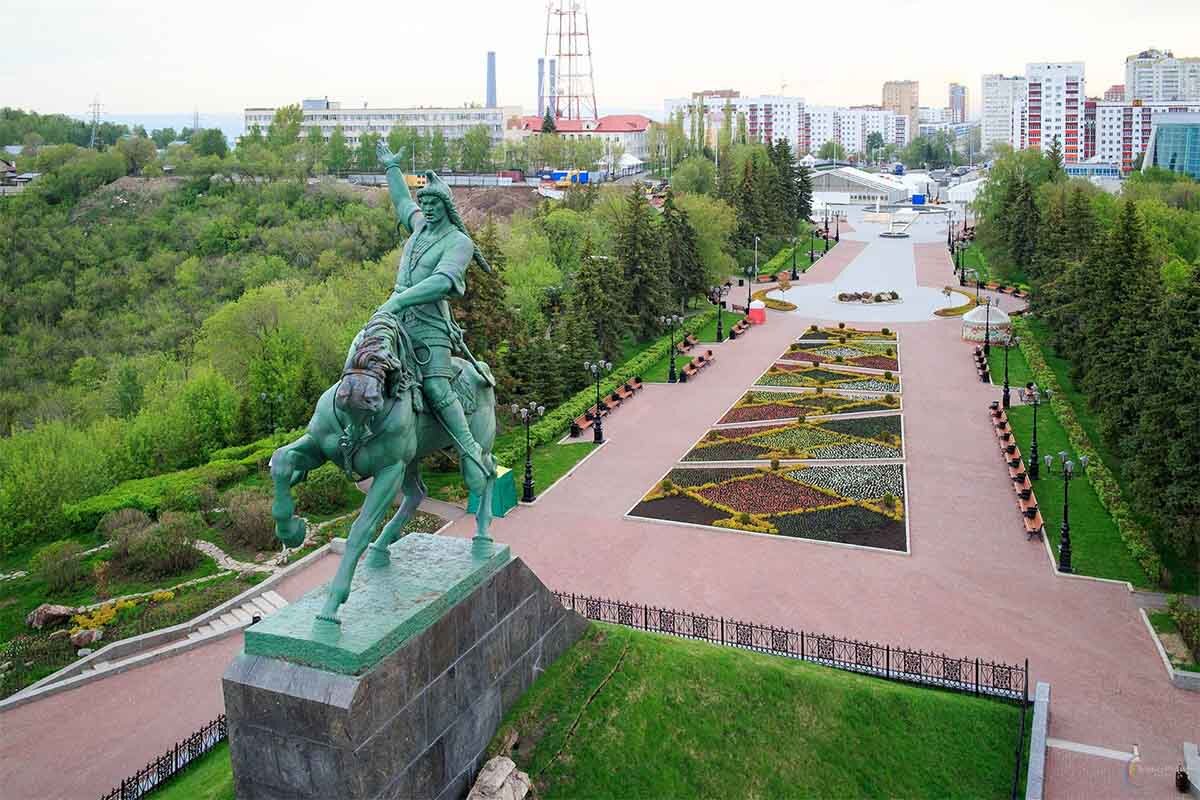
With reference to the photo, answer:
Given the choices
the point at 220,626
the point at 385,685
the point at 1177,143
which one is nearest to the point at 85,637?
the point at 220,626

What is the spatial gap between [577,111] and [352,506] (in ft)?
437

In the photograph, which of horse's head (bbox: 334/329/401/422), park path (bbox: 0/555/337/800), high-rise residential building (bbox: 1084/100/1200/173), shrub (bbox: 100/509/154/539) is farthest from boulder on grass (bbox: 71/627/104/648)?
high-rise residential building (bbox: 1084/100/1200/173)

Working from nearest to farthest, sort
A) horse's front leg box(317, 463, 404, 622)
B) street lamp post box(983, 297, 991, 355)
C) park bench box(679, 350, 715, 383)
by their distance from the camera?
1. horse's front leg box(317, 463, 404, 622)
2. park bench box(679, 350, 715, 383)
3. street lamp post box(983, 297, 991, 355)

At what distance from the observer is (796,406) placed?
37.7 meters

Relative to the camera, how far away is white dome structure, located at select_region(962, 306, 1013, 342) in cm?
4709

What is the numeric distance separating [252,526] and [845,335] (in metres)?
32.8

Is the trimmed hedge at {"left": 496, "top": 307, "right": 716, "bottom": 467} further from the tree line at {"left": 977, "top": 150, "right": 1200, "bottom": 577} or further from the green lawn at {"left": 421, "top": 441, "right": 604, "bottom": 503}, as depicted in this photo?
the tree line at {"left": 977, "top": 150, "right": 1200, "bottom": 577}

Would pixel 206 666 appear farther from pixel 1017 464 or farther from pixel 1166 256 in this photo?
pixel 1166 256

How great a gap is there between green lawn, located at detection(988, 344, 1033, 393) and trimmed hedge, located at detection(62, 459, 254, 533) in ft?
92.0

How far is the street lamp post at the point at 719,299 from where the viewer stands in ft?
165

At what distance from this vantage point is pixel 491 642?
44.1 ft

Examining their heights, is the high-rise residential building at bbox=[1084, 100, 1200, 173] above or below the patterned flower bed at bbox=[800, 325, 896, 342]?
above

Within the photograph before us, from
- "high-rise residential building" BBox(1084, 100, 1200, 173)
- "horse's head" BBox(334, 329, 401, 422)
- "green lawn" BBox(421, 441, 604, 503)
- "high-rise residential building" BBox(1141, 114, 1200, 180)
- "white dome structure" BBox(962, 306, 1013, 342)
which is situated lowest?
"green lawn" BBox(421, 441, 604, 503)

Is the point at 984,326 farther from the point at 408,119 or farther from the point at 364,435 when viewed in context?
the point at 408,119
